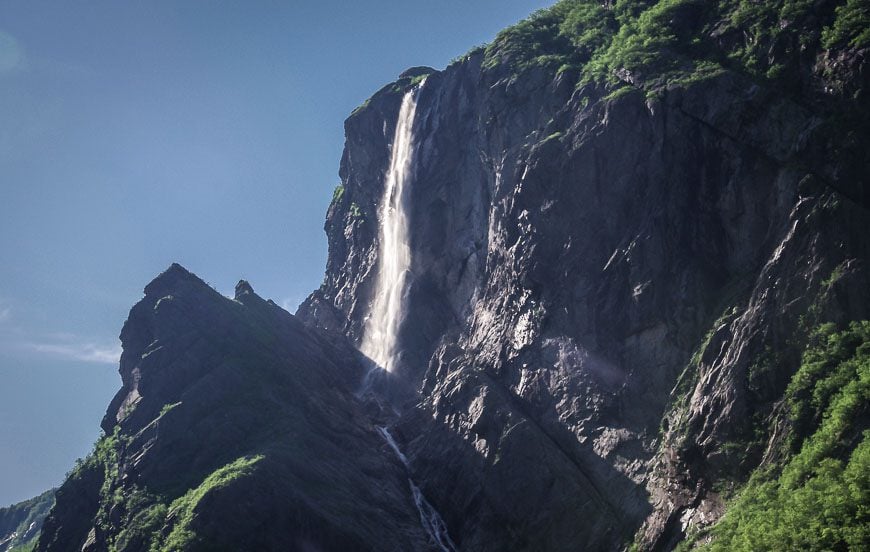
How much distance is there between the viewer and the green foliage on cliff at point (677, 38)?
215 ft

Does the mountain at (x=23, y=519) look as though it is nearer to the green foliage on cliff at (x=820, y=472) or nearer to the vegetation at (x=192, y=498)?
the vegetation at (x=192, y=498)

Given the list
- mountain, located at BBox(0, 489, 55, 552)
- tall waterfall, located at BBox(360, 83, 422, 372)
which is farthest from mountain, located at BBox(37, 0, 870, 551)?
mountain, located at BBox(0, 489, 55, 552)

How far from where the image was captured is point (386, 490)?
72.6 meters

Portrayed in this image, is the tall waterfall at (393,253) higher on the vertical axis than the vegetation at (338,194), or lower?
lower

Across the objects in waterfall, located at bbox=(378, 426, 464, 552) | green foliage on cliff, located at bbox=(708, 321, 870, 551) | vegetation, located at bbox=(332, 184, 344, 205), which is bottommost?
green foliage on cliff, located at bbox=(708, 321, 870, 551)

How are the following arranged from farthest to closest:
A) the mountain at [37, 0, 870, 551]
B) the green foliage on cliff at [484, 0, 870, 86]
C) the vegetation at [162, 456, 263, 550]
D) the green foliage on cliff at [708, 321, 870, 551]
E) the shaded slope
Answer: the green foliage on cliff at [484, 0, 870, 86], the shaded slope, the vegetation at [162, 456, 263, 550], the mountain at [37, 0, 870, 551], the green foliage on cliff at [708, 321, 870, 551]

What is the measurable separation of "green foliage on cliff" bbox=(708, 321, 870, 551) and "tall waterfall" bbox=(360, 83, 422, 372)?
5419cm

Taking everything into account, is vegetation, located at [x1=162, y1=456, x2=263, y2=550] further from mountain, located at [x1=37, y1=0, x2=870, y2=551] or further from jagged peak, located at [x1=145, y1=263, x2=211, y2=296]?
jagged peak, located at [x1=145, y1=263, x2=211, y2=296]

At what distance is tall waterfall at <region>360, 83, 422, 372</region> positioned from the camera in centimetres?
10306

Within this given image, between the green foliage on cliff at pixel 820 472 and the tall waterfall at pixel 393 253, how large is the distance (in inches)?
2133

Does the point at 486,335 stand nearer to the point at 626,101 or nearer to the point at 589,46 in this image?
the point at 626,101

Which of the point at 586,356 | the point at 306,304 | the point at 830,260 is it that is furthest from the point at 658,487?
the point at 306,304

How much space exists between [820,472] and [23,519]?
16080 centimetres

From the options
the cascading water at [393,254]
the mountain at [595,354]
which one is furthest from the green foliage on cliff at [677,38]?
the cascading water at [393,254]
